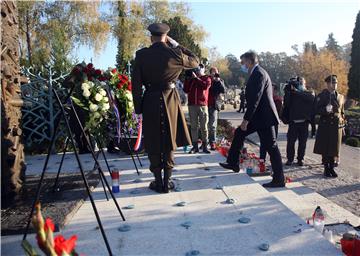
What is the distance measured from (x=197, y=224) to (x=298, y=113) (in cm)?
518

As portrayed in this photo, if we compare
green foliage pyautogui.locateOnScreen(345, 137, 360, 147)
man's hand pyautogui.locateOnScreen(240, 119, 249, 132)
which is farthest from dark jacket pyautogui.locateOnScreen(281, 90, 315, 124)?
green foliage pyautogui.locateOnScreen(345, 137, 360, 147)

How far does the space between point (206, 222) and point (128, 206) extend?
0.95m

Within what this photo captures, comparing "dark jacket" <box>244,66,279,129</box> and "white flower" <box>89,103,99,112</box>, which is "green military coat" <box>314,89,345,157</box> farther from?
"white flower" <box>89,103,99,112</box>

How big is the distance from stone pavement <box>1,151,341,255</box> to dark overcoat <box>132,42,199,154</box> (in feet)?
2.40

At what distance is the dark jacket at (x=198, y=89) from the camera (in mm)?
7477

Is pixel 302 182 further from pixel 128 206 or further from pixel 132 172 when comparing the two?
pixel 128 206

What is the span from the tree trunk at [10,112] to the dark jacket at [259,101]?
10.1ft

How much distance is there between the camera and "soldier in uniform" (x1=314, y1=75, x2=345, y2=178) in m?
6.91

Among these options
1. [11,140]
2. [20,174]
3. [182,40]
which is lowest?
[20,174]

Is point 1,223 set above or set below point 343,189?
above

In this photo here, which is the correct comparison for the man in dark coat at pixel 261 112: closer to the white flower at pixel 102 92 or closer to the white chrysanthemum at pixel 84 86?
the white flower at pixel 102 92

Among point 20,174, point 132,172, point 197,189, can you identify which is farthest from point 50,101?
point 197,189

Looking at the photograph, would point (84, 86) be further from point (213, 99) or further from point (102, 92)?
point (213, 99)

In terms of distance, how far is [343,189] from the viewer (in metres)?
6.43
